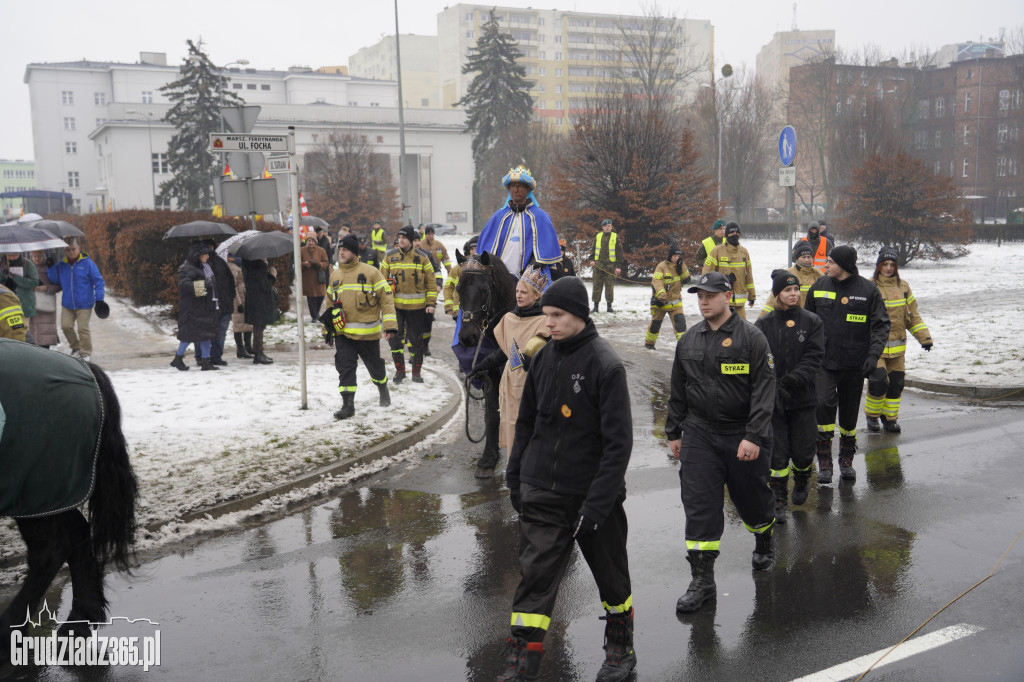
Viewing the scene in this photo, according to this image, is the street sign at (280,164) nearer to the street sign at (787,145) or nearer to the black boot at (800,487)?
the black boot at (800,487)

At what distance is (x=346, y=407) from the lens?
32.8 ft

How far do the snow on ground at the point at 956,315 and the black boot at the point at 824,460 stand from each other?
540 centimetres

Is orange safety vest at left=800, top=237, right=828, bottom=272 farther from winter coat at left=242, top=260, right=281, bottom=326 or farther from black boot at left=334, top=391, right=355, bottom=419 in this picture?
black boot at left=334, top=391, right=355, bottom=419

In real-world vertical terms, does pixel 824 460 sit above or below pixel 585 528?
below

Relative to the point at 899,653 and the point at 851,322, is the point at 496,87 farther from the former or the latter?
the point at 899,653

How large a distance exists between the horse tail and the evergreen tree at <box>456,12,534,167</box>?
6564 cm

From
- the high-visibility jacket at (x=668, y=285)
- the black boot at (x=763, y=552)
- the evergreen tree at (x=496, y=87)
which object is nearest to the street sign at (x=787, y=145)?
the high-visibility jacket at (x=668, y=285)

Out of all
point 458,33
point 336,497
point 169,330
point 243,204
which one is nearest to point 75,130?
point 458,33

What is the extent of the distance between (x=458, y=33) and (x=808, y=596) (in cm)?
12206

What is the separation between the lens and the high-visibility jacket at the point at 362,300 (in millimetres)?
10094

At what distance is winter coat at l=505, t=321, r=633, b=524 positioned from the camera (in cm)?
418

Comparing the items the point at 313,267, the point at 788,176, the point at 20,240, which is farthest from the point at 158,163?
the point at 788,176

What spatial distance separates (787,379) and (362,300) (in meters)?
5.30

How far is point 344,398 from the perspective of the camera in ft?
32.7
